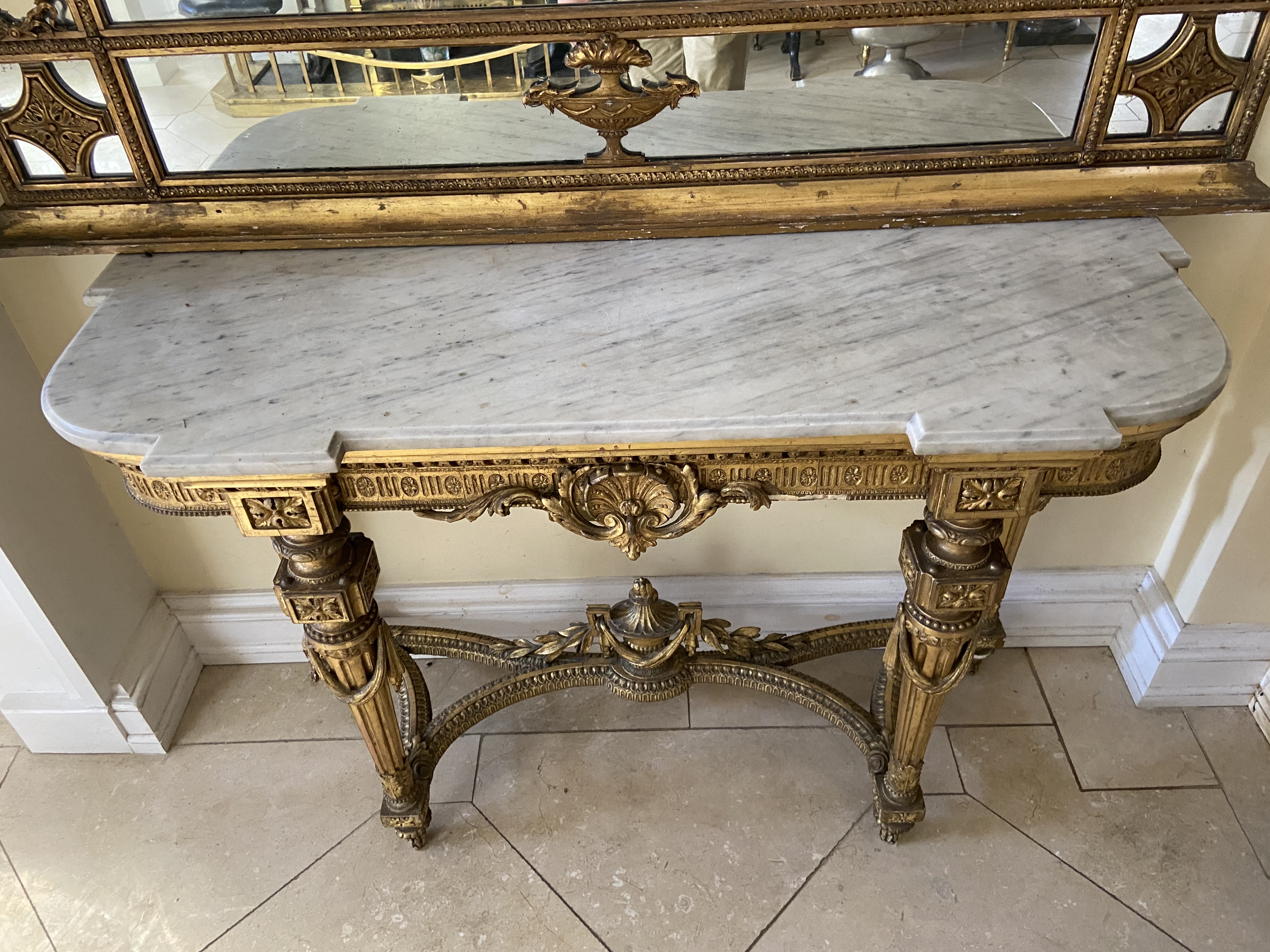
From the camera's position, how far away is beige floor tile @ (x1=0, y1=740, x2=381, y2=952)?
5.02ft

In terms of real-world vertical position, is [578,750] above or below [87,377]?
below

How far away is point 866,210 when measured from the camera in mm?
1222

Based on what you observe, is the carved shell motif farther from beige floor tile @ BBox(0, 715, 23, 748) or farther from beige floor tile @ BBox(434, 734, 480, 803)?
beige floor tile @ BBox(0, 715, 23, 748)

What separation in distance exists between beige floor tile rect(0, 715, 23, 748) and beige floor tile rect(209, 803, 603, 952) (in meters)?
0.66

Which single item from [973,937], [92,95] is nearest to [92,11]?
[92,95]

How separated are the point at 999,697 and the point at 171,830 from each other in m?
1.55

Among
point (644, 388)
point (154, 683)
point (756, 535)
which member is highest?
point (644, 388)

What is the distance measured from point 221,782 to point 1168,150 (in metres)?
1.83

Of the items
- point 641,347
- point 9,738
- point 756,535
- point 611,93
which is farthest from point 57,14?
point 9,738

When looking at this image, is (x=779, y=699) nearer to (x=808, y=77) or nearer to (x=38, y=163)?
(x=808, y=77)

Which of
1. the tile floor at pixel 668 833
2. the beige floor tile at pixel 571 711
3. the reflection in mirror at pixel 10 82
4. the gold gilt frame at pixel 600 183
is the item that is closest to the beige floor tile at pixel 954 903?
the tile floor at pixel 668 833

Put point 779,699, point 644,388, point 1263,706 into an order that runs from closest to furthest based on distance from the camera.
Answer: point 644,388, point 1263,706, point 779,699

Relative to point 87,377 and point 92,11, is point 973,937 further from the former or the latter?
point 92,11

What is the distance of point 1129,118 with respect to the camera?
1.19 metres
